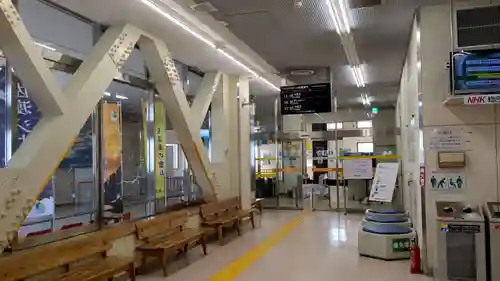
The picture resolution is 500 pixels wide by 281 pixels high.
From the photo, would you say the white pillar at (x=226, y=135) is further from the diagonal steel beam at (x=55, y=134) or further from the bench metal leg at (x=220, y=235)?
the diagonal steel beam at (x=55, y=134)

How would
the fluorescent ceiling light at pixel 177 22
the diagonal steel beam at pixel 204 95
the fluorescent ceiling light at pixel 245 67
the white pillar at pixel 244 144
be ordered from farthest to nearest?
the white pillar at pixel 244 144 → the diagonal steel beam at pixel 204 95 → the fluorescent ceiling light at pixel 245 67 → the fluorescent ceiling light at pixel 177 22

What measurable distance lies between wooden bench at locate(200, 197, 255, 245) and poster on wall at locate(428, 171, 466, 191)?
11.9 ft

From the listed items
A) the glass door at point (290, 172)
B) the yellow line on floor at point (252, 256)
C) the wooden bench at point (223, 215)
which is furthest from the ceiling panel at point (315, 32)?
the glass door at point (290, 172)

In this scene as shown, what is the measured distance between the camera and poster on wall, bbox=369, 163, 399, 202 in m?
7.62

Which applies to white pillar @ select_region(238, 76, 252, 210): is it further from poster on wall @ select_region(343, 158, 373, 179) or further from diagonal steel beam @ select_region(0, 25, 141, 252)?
diagonal steel beam @ select_region(0, 25, 141, 252)

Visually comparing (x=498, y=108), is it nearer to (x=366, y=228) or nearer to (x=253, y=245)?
(x=366, y=228)

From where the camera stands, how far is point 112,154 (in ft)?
19.2

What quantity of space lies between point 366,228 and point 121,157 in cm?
378

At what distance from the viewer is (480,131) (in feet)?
15.6

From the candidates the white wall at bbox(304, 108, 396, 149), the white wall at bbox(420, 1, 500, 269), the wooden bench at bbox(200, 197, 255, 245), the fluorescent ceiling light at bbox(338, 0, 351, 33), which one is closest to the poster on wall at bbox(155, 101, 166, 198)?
the wooden bench at bbox(200, 197, 255, 245)

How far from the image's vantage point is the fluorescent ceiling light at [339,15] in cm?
491

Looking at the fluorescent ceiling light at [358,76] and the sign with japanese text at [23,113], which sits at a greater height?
the fluorescent ceiling light at [358,76]

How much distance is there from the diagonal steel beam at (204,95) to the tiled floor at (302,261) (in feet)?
7.61

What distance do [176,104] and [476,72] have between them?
4.06 meters
